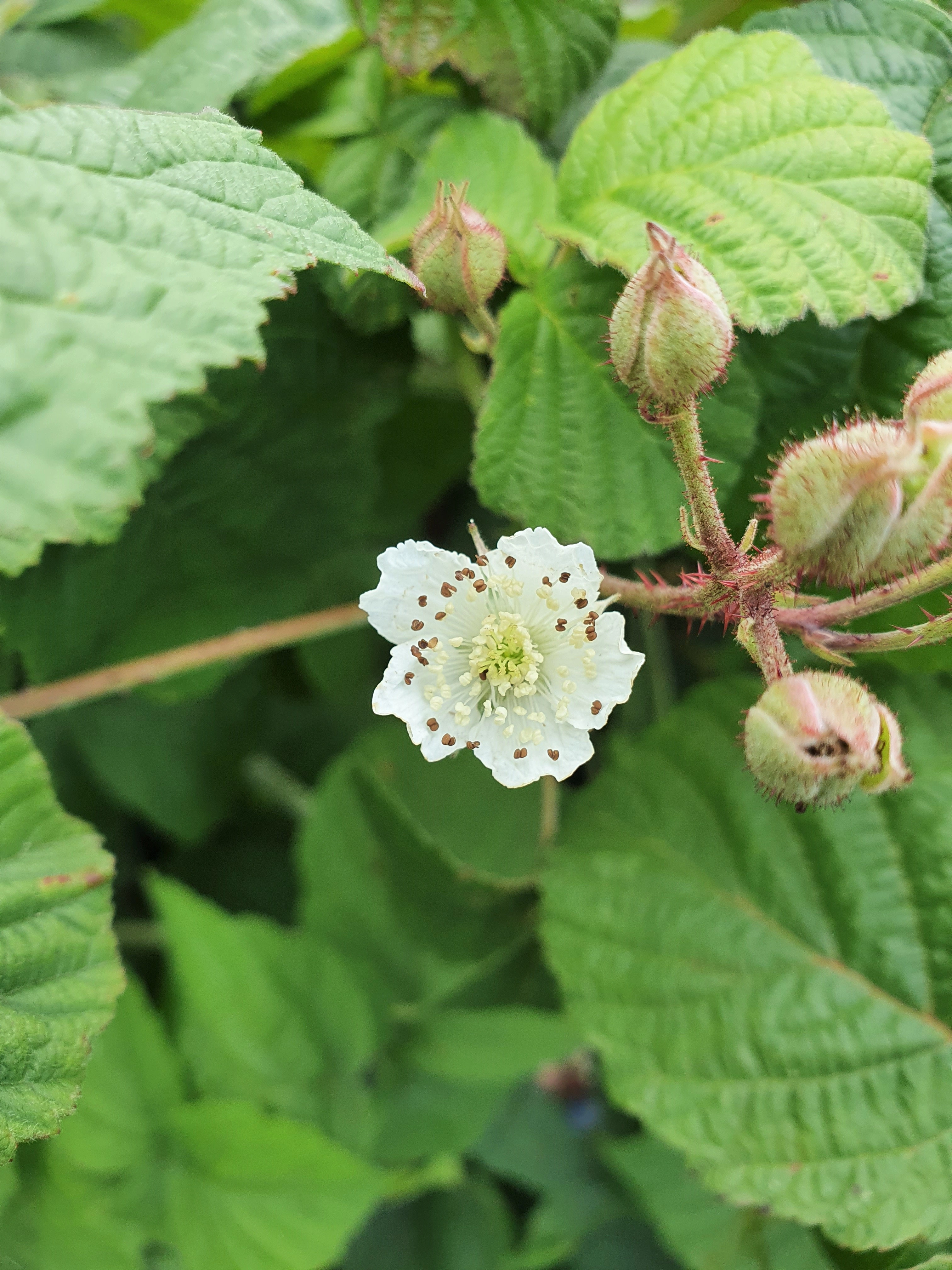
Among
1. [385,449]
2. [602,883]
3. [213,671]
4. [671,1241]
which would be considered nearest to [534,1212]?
[671,1241]

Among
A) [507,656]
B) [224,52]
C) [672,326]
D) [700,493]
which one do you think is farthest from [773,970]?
[224,52]

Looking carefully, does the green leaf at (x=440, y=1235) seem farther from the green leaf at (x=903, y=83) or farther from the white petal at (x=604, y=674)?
the green leaf at (x=903, y=83)

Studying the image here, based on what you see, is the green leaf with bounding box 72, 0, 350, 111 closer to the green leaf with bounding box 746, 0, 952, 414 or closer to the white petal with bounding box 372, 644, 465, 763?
the green leaf with bounding box 746, 0, 952, 414

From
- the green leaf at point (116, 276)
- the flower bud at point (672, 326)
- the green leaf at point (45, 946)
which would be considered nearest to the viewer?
the green leaf at point (116, 276)

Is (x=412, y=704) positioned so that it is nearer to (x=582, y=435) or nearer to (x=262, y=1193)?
(x=582, y=435)

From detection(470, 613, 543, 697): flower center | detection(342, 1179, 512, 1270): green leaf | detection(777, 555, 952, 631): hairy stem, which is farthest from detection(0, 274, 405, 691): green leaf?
detection(342, 1179, 512, 1270): green leaf

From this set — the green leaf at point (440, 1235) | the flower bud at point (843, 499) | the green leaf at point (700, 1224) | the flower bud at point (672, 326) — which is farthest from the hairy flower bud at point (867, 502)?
the green leaf at point (440, 1235)
